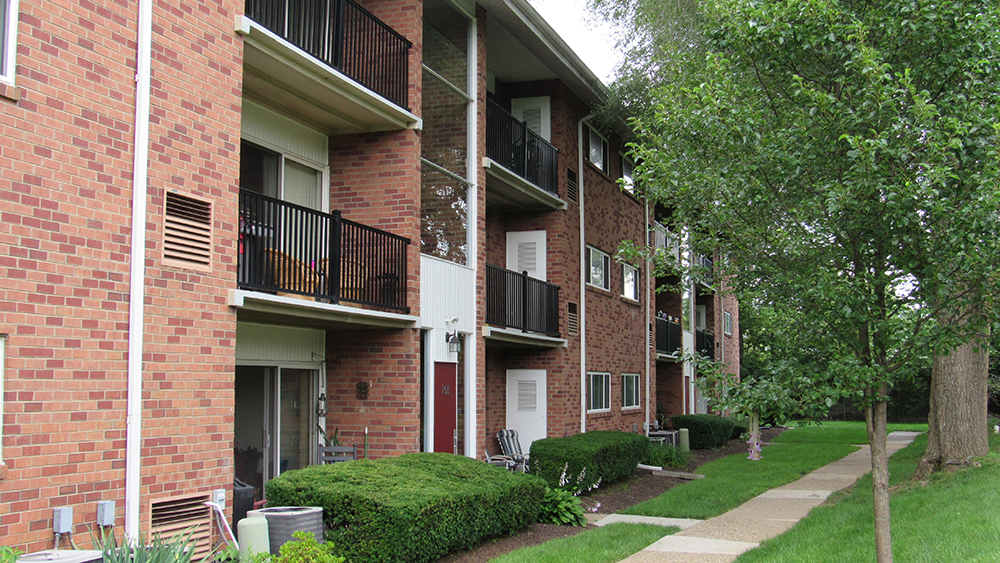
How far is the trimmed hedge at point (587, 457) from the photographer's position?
14664 mm

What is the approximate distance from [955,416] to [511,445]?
8.20 meters

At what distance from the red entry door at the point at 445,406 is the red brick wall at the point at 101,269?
5.04 m

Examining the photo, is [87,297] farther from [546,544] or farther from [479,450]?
[479,450]

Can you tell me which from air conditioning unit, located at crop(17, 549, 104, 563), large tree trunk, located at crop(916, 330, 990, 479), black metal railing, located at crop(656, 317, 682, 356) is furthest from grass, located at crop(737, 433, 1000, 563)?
black metal railing, located at crop(656, 317, 682, 356)

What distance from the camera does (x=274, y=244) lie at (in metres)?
9.90

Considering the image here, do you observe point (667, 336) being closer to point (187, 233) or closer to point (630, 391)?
point (630, 391)

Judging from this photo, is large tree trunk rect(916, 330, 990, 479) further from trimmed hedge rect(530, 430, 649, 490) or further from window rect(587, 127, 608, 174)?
window rect(587, 127, 608, 174)

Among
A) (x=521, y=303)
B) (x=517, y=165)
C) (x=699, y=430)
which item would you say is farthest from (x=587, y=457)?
(x=699, y=430)

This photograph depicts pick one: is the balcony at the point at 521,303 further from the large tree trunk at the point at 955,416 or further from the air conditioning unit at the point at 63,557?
the air conditioning unit at the point at 63,557

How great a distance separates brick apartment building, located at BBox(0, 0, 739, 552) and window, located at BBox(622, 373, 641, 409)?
201 cm

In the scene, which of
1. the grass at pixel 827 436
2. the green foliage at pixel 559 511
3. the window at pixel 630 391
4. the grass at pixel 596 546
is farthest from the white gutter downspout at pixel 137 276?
the grass at pixel 827 436

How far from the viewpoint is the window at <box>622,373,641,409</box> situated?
76.1ft

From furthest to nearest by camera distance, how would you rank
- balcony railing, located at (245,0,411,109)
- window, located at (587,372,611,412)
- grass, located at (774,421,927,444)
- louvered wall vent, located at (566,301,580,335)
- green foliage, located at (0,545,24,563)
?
grass, located at (774,421,927,444)
window, located at (587,372,611,412)
louvered wall vent, located at (566,301,580,335)
balcony railing, located at (245,0,411,109)
green foliage, located at (0,545,24,563)

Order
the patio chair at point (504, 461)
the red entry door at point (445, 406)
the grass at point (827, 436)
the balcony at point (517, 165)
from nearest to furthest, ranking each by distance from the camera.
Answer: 1. the red entry door at point (445, 406)
2. the patio chair at point (504, 461)
3. the balcony at point (517, 165)
4. the grass at point (827, 436)
